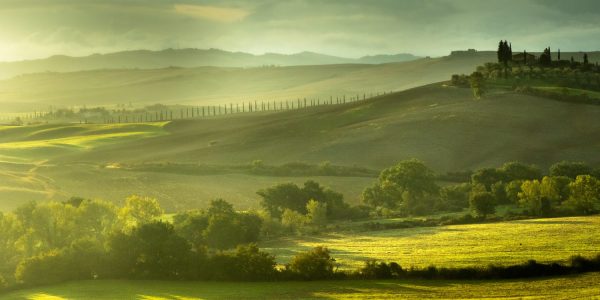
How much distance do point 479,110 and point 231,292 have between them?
132 m

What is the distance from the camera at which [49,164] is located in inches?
6767

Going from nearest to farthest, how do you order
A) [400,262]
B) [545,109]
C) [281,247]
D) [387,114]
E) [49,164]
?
[400,262], [281,247], [49,164], [545,109], [387,114]

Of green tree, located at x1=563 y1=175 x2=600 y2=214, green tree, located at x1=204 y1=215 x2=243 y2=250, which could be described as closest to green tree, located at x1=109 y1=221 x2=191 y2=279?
green tree, located at x1=204 y1=215 x2=243 y2=250

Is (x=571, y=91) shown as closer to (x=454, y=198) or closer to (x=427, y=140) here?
(x=427, y=140)

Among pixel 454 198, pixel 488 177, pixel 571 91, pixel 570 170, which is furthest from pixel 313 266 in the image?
pixel 571 91

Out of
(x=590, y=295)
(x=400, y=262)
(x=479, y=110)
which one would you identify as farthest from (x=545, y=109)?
(x=590, y=295)

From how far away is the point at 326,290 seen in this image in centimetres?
6356

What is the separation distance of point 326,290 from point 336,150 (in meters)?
106

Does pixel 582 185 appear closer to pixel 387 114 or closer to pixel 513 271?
pixel 513 271

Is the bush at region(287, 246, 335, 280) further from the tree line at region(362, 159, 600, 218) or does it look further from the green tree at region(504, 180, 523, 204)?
the green tree at region(504, 180, 523, 204)

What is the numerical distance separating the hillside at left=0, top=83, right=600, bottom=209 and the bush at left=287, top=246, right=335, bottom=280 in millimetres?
53526

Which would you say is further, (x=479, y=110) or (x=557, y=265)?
(x=479, y=110)

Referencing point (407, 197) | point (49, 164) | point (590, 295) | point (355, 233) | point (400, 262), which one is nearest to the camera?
point (590, 295)

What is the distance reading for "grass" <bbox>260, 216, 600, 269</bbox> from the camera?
67438 mm
